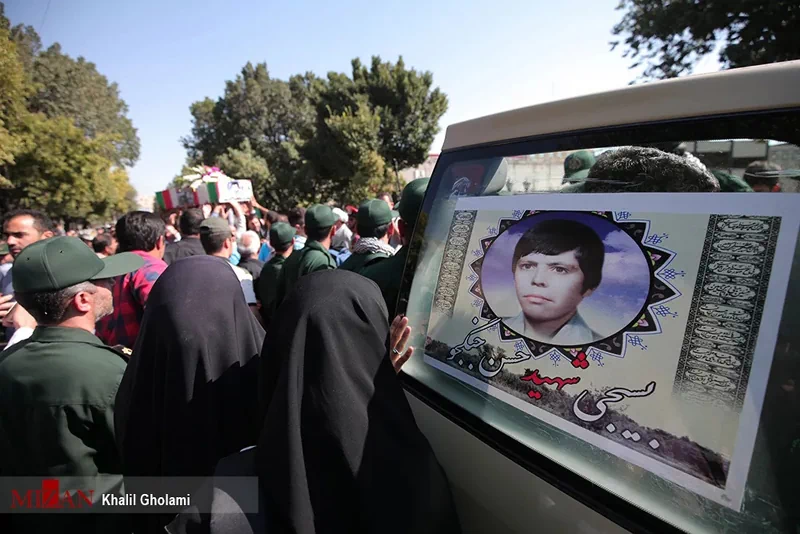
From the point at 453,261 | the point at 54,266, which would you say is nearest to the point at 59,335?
the point at 54,266

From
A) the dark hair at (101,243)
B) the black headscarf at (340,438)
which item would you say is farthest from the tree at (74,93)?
the black headscarf at (340,438)

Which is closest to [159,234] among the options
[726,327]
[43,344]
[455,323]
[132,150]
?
[43,344]

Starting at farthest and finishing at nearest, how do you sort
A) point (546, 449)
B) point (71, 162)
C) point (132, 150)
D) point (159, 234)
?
1. point (132, 150)
2. point (71, 162)
3. point (159, 234)
4. point (546, 449)

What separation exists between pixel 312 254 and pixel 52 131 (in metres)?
30.4

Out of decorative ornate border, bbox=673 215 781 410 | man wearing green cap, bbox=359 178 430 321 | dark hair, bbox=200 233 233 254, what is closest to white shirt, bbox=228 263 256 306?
dark hair, bbox=200 233 233 254

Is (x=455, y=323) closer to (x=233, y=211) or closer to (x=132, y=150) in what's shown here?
(x=233, y=211)

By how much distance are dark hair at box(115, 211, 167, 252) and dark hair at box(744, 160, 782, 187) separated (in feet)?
12.9

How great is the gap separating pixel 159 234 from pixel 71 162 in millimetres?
30547

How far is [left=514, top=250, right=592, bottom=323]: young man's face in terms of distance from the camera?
1235mm

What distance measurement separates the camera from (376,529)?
1.16 meters

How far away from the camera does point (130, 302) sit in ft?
11.3

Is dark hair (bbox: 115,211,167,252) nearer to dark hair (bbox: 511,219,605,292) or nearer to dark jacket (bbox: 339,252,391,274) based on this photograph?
dark jacket (bbox: 339,252,391,274)

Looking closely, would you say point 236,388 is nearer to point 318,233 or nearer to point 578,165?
point 578,165

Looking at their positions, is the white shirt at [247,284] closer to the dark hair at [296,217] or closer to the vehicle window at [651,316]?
the dark hair at [296,217]
